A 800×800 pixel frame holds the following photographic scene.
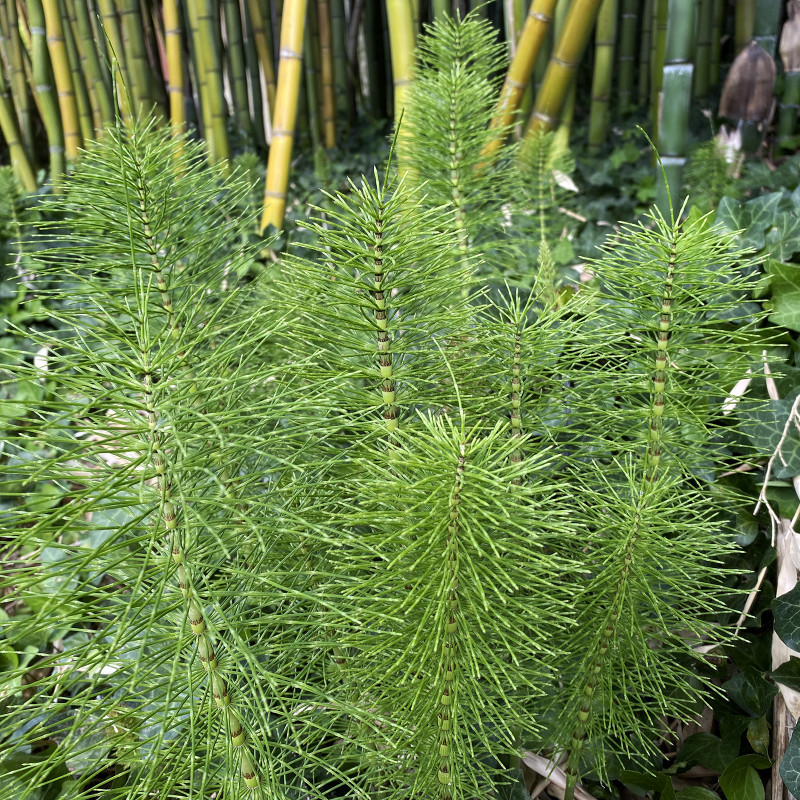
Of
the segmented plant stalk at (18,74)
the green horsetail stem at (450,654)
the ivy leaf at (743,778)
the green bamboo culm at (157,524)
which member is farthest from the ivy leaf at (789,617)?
the segmented plant stalk at (18,74)

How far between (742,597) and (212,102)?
1.57 m

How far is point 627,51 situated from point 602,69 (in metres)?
0.43

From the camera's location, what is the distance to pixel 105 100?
1930 mm

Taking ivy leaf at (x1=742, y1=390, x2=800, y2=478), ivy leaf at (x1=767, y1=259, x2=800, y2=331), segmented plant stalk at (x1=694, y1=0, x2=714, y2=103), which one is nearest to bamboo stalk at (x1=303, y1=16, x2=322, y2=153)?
segmented plant stalk at (x1=694, y1=0, x2=714, y2=103)

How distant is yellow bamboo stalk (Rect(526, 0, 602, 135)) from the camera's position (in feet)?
4.10

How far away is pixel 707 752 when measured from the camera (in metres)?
0.69

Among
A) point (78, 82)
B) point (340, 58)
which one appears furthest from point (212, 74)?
point (340, 58)

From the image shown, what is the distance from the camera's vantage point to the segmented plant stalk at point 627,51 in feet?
6.15

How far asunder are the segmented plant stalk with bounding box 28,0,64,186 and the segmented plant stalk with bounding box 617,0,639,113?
60.7 inches

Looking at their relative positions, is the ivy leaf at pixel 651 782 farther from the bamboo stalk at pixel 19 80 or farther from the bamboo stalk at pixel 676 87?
the bamboo stalk at pixel 19 80

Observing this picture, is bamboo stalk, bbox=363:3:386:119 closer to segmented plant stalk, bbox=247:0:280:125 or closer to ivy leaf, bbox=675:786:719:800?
segmented plant stalk, bbox=247:0:280:125

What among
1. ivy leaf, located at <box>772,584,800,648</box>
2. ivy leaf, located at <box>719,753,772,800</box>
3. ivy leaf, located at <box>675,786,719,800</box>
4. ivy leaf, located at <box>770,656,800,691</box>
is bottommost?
ivy leaf, located at <box>675,786,719,800</box>

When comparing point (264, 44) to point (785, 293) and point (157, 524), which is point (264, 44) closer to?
point (785, 293)

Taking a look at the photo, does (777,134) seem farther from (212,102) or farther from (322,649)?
(322,649)
